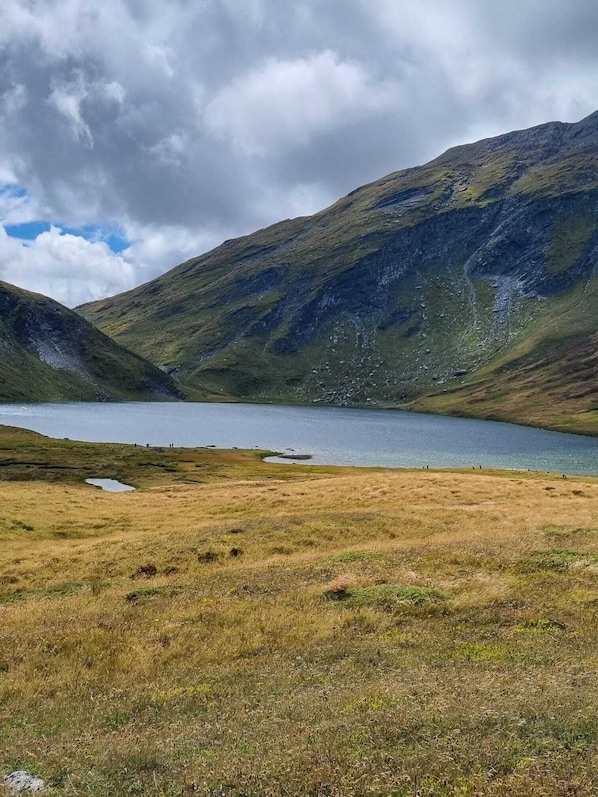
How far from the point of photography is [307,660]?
14.8 m

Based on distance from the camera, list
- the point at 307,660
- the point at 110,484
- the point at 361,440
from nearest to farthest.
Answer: the point at 307,660 < the point at 110,484 < the point at 361,440

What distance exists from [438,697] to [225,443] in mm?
138204

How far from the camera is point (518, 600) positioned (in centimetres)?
1936

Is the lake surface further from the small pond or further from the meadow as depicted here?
the meadow

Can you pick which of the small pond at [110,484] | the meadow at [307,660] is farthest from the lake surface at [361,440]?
the meadow at [307,660]

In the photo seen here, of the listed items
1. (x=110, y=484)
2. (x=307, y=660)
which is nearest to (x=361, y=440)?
(x=110, y=484)

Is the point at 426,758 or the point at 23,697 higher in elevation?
the point at 426,758

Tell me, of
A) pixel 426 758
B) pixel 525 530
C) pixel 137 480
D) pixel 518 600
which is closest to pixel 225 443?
pixel 137 480

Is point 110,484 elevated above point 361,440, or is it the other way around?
point 361,440

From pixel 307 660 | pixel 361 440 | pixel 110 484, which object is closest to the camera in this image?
pixel 307 660

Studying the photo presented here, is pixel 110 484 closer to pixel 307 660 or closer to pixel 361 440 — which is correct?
pixel 307 660

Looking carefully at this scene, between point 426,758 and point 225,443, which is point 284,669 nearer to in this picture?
point 426,758

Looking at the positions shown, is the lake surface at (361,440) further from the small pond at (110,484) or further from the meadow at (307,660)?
the meadow at (307,660)

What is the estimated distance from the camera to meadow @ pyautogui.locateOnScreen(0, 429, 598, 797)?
29.3 feet
